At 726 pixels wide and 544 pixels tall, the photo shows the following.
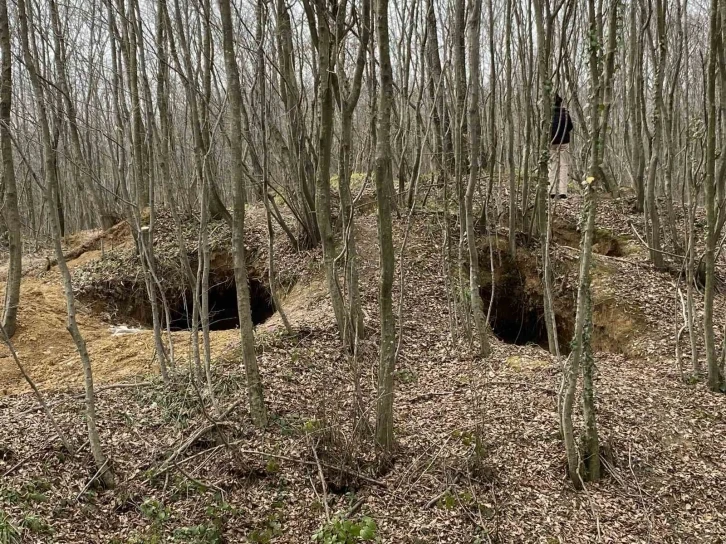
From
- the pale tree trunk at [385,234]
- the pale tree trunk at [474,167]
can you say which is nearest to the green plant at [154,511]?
the pale tree trunk at [385,234]

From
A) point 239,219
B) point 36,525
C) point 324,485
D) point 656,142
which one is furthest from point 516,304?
point 36,525

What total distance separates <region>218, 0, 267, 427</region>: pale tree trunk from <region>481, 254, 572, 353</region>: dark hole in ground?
186 inches

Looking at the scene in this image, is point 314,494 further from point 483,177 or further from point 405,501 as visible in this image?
point 483,177

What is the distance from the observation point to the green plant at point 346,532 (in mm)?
3541

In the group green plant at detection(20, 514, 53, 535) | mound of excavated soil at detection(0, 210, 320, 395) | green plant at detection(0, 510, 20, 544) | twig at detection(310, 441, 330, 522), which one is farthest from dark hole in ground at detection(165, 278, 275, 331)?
green plant at detection(0, 510, 20, 544)

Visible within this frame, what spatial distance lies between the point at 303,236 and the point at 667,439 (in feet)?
19.9

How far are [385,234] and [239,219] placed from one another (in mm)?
1249

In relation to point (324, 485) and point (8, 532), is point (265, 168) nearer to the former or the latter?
point (324, 485)

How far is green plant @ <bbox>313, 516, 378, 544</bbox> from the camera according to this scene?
354 cm

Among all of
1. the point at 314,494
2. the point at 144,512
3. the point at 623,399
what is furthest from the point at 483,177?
the point at 144,512

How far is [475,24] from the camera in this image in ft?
20.6

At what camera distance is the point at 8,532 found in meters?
3.17

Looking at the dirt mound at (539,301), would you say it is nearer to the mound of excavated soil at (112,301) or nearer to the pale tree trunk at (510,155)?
the pale tree trunk at (510,155)

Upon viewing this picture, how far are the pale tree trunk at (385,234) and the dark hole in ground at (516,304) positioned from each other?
4336 mm
